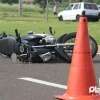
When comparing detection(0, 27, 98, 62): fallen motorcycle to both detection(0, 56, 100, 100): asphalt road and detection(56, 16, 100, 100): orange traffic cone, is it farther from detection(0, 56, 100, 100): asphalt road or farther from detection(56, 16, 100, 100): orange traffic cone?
detection(56, 16, 100, 100): orange traffic cone

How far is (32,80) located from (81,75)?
342cm

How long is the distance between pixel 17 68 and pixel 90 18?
1245 inches

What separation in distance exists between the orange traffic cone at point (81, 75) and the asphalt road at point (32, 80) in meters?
1.22

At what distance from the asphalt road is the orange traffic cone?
1216 mm

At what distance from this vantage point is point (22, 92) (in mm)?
9227

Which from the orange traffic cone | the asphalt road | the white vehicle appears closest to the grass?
the white vehicle

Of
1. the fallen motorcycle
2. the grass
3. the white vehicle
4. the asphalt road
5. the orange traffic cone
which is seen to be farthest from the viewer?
the white vehicle

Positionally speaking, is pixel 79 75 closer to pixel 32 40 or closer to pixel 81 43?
pixel 81 43

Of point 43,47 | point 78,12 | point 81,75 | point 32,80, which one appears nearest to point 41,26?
point 78,12

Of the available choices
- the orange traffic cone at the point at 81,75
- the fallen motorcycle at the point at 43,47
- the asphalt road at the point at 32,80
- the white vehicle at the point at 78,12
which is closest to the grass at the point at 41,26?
the white vehicle at the point at 78,12

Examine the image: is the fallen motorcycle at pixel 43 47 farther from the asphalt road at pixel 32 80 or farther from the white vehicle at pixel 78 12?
the white vehicle at pixel 78 12

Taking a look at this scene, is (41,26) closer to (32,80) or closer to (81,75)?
(32,80)

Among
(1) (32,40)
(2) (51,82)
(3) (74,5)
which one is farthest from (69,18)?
(2) (51,82)

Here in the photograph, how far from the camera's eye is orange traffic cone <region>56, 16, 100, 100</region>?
24.1 ft
